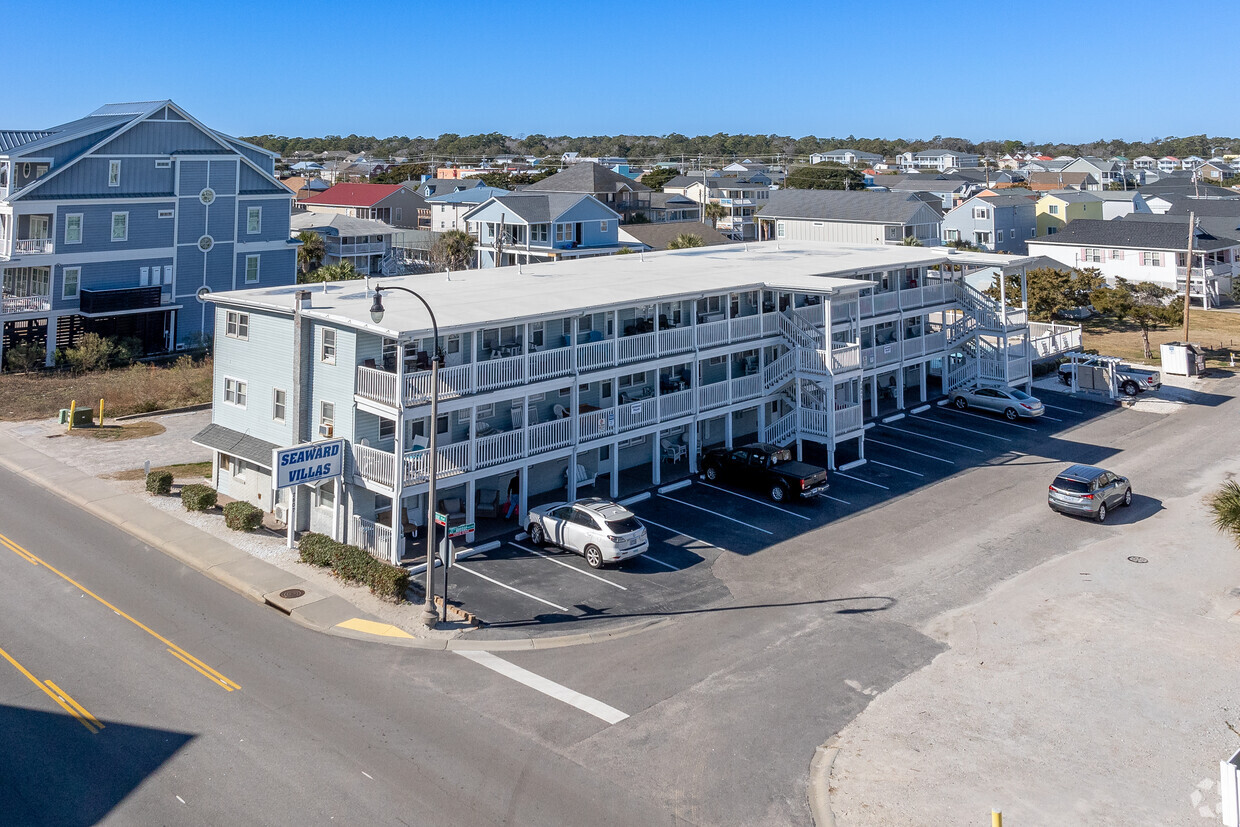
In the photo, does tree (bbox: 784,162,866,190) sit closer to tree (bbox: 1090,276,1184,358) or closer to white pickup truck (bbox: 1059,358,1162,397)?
tree (bbox: 1090,276,1184,358)

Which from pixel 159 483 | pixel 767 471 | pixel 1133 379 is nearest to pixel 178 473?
pixel 159 483

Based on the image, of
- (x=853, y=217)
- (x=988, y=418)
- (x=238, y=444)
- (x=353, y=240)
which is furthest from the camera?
(x=353, y=240)

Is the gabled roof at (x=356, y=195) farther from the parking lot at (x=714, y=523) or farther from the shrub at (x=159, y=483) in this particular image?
the shrub at (x=159, y=483)

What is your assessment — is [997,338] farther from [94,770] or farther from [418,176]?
[418,176]

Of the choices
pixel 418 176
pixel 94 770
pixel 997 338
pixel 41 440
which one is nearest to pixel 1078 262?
pixel 997 338

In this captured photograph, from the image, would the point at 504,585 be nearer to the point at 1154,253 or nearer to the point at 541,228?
the point at 541,228
